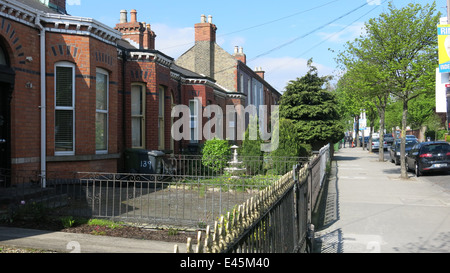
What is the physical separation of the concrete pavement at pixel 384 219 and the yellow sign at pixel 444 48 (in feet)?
12.4

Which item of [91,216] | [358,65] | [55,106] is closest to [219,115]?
[358,65]

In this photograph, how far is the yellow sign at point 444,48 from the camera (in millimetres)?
10461

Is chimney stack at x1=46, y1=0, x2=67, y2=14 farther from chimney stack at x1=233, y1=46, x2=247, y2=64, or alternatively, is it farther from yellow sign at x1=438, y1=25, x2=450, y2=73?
chimney stack at x1=233, y1=46, x2=247, y2=64

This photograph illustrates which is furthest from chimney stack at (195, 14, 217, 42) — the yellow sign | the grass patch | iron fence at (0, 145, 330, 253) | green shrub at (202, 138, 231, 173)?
the grass patch

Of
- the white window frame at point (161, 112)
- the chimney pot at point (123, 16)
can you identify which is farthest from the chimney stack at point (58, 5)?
the white window frame at point (161, 112)

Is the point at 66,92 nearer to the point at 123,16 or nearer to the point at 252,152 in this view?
the point at 123,16

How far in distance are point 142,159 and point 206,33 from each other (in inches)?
823

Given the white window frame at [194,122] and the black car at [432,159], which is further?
the white window frame at [194,122]

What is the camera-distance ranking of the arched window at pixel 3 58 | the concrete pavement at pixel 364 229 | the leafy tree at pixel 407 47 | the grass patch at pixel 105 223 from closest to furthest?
the concrete pavement at pixel 364 229 < the grass patch at pixel 105 223 < the arched window at pixel 3 58 < the leafy tree at pixel 407 47

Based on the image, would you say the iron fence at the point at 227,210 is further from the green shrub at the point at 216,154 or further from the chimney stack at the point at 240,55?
the chimney stack at the point at 240,55

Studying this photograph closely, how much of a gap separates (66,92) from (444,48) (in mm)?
10258

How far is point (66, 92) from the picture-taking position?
11.0 meters

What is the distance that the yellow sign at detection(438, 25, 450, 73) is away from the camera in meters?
10.5
